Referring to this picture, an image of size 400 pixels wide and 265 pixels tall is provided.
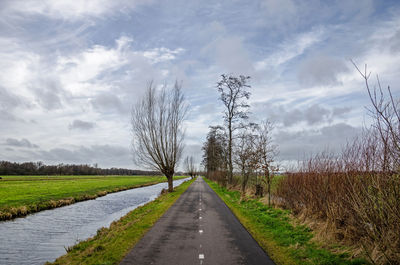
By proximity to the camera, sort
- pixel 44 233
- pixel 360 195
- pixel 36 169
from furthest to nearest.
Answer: pixel 36 169 < pixel 44 233 < pixel 360 195

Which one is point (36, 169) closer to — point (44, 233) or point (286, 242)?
point (44, 233)

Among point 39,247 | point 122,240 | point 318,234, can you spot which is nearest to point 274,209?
point 318,234

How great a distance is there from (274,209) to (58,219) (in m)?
14.5

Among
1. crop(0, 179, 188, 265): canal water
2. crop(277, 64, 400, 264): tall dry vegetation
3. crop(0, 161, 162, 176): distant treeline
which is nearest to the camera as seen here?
crop(277, 64, 400, 264): tall dry vegetation

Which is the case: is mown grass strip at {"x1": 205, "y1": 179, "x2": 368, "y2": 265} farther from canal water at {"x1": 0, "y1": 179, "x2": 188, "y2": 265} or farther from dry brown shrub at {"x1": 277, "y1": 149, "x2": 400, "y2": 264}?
canal water at {"x1": 0, "y1": 179, "x2": 188, "y2": 265}

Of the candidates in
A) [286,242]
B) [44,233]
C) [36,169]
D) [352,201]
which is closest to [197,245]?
[286,242]

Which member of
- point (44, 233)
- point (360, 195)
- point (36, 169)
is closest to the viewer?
Answer: point (360, 195)

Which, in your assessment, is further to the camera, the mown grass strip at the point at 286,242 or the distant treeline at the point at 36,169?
the distant treeline at the point at 36,169

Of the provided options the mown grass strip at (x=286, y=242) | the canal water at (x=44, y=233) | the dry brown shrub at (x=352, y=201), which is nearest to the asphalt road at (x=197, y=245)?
the mown grass strip at (x=286, y=242)

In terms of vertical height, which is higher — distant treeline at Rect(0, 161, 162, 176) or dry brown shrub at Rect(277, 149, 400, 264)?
dry brown shrub at Rect(277, 149, 400, 264)

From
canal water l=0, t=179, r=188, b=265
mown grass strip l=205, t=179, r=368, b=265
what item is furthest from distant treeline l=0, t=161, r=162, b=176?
mown grass strip l=205, t=179, r=368, b=265

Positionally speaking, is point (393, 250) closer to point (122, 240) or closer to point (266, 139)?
point (122, 240)

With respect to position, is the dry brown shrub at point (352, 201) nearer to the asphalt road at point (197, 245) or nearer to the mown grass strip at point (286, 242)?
the mown grass strip at point (286, 242)

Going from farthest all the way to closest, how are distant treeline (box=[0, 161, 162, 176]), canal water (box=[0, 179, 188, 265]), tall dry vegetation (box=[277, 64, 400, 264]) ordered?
1. distant treeline (box=[0, 161, 162, 176])
2. canal water (box=[0, 179, 188, 265])
3. tall dry vegetation (box=[277, 64, 400, 264])
